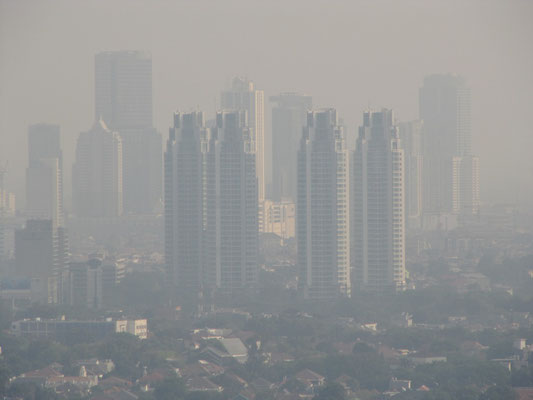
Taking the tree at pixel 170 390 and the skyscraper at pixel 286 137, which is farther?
the skyscraper at pixel 286 137

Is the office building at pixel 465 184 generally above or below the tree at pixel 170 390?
above

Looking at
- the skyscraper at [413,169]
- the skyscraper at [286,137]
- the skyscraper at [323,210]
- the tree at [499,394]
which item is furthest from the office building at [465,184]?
the tree at [499,394]

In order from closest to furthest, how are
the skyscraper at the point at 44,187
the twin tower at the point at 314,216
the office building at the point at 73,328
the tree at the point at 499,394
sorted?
the tree at the point at 499,394, the office building at the point at 73,328, the twin tower at the point at 314,216, the skyscraper at the point at 44,187

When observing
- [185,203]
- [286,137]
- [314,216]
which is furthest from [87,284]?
[286,137]

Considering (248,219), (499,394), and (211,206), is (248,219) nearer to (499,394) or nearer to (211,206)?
(211,206)

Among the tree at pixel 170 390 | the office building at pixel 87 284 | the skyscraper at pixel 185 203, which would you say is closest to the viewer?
the tree at pixel 170 390

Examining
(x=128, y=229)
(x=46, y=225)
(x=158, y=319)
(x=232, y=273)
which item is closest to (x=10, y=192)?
(x=128, y=229)

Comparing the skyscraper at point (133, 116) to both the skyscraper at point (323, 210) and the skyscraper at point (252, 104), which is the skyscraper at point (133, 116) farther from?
the skyscraper at point (323, 210)
